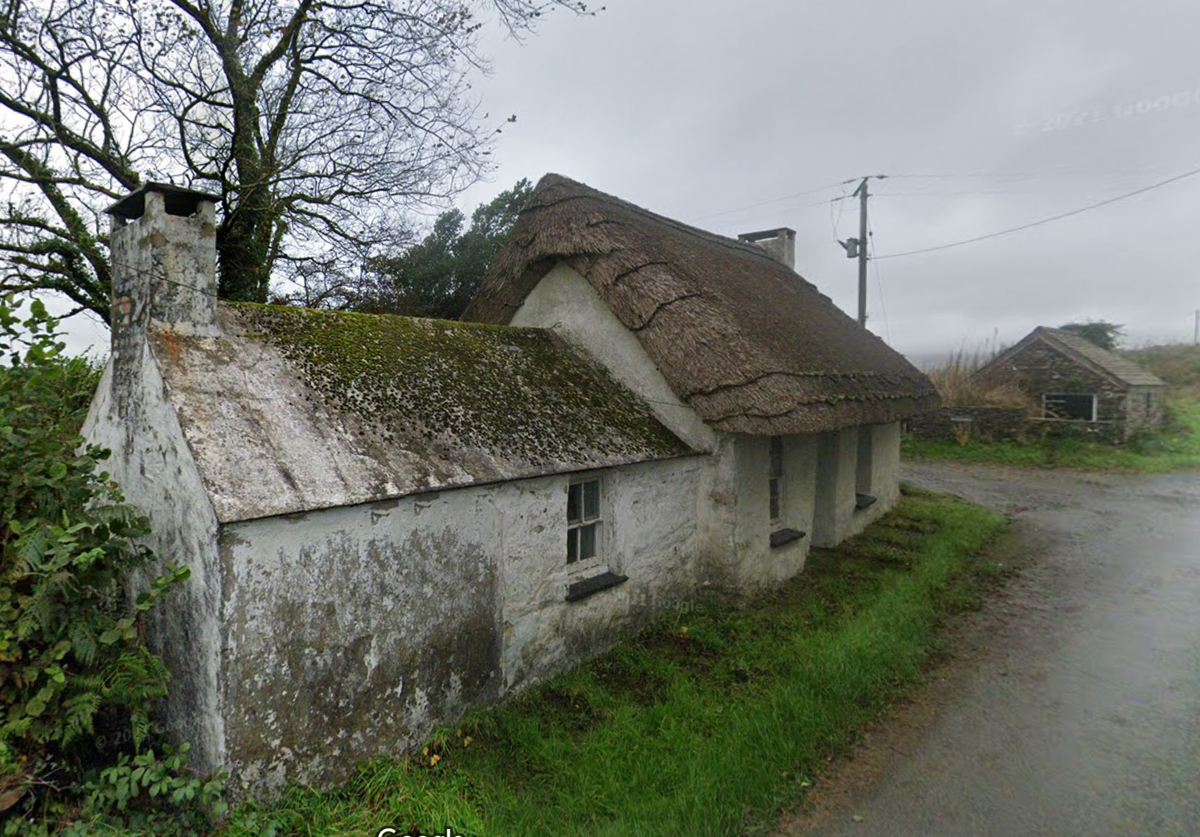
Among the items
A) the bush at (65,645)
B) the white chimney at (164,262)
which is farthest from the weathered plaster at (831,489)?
the bush at (65,645)

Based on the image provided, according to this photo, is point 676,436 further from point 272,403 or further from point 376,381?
point 272,403

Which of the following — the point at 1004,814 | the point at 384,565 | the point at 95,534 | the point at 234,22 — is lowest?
the point at 1004,814

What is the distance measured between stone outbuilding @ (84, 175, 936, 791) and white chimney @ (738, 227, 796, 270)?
20.0 ft

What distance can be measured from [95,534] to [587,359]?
528 cm

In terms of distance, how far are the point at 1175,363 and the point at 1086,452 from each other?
1919cm

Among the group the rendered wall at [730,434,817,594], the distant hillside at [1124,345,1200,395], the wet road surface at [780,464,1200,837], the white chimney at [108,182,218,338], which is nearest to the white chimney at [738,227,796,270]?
the rendered wall at [730,434,817,594]

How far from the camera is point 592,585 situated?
6059 millimetres

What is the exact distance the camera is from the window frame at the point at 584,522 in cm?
615

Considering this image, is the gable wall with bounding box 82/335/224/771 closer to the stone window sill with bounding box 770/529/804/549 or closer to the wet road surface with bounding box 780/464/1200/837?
the wet road surface with bounding box 780/464/1200/837

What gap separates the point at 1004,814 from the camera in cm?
413

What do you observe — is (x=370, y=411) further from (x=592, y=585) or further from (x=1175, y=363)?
(x=1175, y=363)

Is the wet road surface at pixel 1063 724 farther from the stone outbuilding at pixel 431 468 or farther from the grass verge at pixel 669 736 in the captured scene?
the stone outbuilding at pixel 431 468

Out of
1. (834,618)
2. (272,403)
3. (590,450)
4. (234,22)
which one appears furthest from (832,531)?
(234,22)

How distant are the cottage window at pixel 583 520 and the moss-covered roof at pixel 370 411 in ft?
1.60
